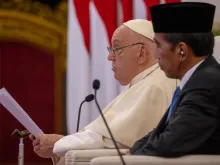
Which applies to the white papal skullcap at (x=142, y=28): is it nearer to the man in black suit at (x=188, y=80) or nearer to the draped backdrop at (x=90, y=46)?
the man in black suit at (x=188, y=80)

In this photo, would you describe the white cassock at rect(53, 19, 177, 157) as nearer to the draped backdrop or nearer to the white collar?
the white collar

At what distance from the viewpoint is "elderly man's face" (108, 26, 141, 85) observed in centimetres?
329

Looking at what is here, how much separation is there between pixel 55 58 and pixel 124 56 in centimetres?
199

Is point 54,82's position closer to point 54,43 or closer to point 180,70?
point 54,43

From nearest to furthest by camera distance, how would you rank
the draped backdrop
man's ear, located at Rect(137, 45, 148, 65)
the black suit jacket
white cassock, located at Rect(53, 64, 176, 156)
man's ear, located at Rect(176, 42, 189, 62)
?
1. the black suit jacket
2. man's ear, located at Rect(176, 42, 189, 62)
3. white cassock, located at Rect(53, 64, 176, 156)
4. man's ear, located at Rect(137, 45, 148, 65)
5. the draped backdrop

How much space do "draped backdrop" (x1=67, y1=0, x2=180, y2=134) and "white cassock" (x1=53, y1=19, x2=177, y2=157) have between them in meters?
1.54

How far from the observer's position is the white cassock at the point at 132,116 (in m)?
3.03

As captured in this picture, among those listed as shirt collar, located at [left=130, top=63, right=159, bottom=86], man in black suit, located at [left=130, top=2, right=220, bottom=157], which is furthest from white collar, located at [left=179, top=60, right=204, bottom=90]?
shirt collar, located at [left=130, top=63, right=159, bottom=86]

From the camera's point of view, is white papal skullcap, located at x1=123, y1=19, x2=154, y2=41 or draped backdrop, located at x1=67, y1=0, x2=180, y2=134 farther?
draped backdrop, located at x1=67, y1=0, x2=180, y2=134

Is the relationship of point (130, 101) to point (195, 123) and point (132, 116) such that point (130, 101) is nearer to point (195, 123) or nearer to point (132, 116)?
point (132, 116)

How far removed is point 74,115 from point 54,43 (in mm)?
771

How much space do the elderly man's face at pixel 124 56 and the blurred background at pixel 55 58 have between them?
4.63 ft

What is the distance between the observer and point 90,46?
4.81 metres

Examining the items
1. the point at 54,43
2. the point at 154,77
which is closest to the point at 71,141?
the point at 154,77
